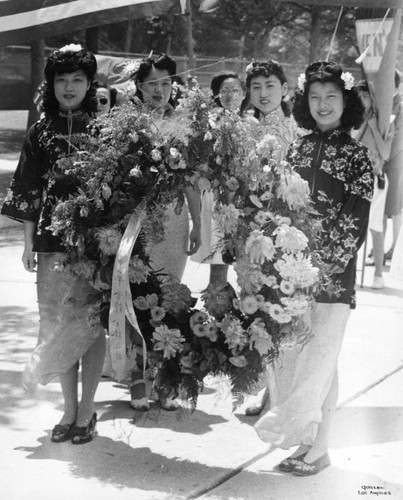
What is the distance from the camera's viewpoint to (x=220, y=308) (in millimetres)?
4176

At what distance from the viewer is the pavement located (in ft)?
13.6

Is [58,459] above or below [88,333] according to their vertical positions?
below

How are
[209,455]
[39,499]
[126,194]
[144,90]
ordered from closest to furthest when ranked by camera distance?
[39,499]
[126,194]
[209,455]
[144,90]

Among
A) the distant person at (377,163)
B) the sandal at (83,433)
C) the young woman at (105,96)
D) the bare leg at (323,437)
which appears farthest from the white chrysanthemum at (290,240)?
the distant person at (377,163)

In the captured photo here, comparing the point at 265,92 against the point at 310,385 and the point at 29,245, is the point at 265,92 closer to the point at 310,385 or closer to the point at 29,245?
the point at 29,245

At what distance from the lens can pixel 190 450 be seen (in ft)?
15.2

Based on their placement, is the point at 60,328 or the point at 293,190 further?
the point at 60,328

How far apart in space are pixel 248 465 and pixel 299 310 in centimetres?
84

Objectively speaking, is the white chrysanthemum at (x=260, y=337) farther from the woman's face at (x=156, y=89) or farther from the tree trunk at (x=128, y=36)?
the tree trunk at (x=128, y=36)

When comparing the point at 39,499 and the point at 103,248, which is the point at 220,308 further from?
the point at 39,499

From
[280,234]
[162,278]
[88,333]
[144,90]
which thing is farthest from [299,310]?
[144,90]

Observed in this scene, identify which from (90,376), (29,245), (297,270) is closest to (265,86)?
(29,245)

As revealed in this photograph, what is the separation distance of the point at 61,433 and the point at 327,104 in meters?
1.89

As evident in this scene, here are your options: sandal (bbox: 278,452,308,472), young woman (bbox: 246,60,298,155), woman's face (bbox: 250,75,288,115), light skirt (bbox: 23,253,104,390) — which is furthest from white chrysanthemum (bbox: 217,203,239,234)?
woman's face (bbox: 250,75,288,115)
